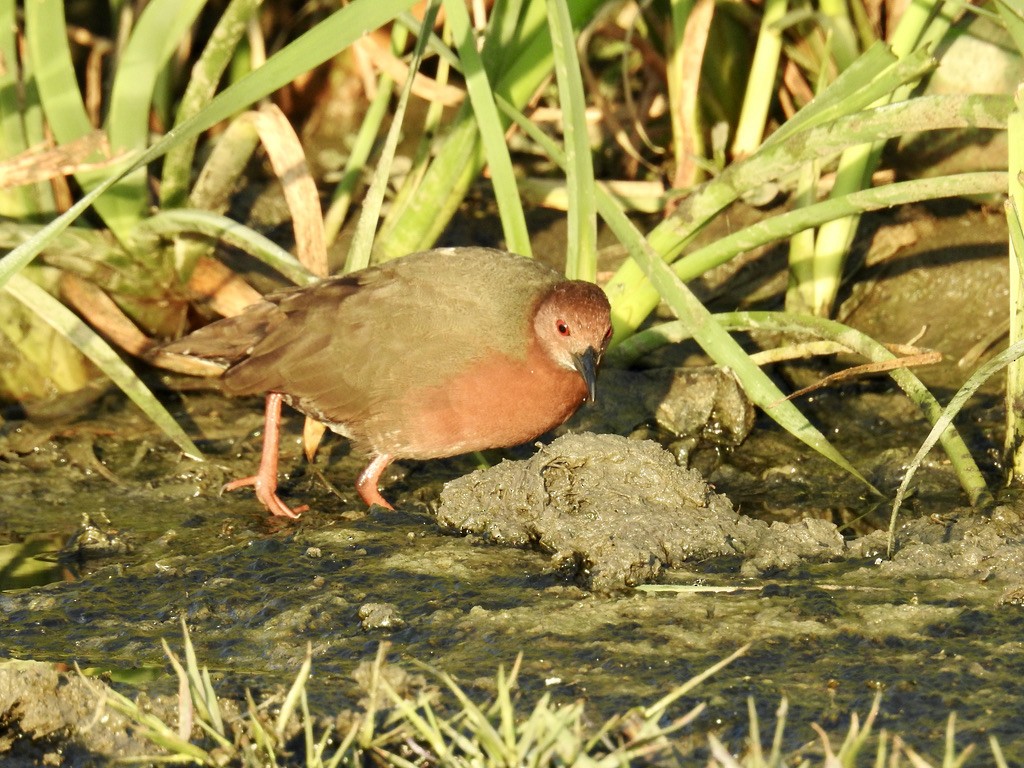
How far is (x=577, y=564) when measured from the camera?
12.0 ft

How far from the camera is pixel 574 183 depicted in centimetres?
428

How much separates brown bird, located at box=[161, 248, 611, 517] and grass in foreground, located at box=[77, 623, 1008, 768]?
150 cm

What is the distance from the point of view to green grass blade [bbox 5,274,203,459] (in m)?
4.50

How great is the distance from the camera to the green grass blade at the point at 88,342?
4504 millimetres

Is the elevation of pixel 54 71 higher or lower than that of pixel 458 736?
higher

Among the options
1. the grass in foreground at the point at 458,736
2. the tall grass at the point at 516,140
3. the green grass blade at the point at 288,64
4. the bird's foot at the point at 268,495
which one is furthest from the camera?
the bird's foot at the point at 268,495

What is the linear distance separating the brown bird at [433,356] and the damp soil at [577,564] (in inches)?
9.9

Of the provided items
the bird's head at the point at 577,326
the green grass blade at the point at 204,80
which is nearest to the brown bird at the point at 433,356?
the bird's head at the point at 577,326

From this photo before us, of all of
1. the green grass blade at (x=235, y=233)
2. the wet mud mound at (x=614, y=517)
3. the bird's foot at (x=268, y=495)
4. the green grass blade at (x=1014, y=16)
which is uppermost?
the green grass blade at (x=1014, y=16)

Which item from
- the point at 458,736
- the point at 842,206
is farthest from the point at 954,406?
the point at 458,736

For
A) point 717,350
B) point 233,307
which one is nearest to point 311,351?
point 233,307

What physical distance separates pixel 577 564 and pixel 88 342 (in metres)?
1.98

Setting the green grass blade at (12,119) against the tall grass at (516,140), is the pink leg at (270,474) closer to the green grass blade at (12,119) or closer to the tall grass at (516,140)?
the tall grass at (516,140)

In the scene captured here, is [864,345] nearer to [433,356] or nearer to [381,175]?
[433,356]
